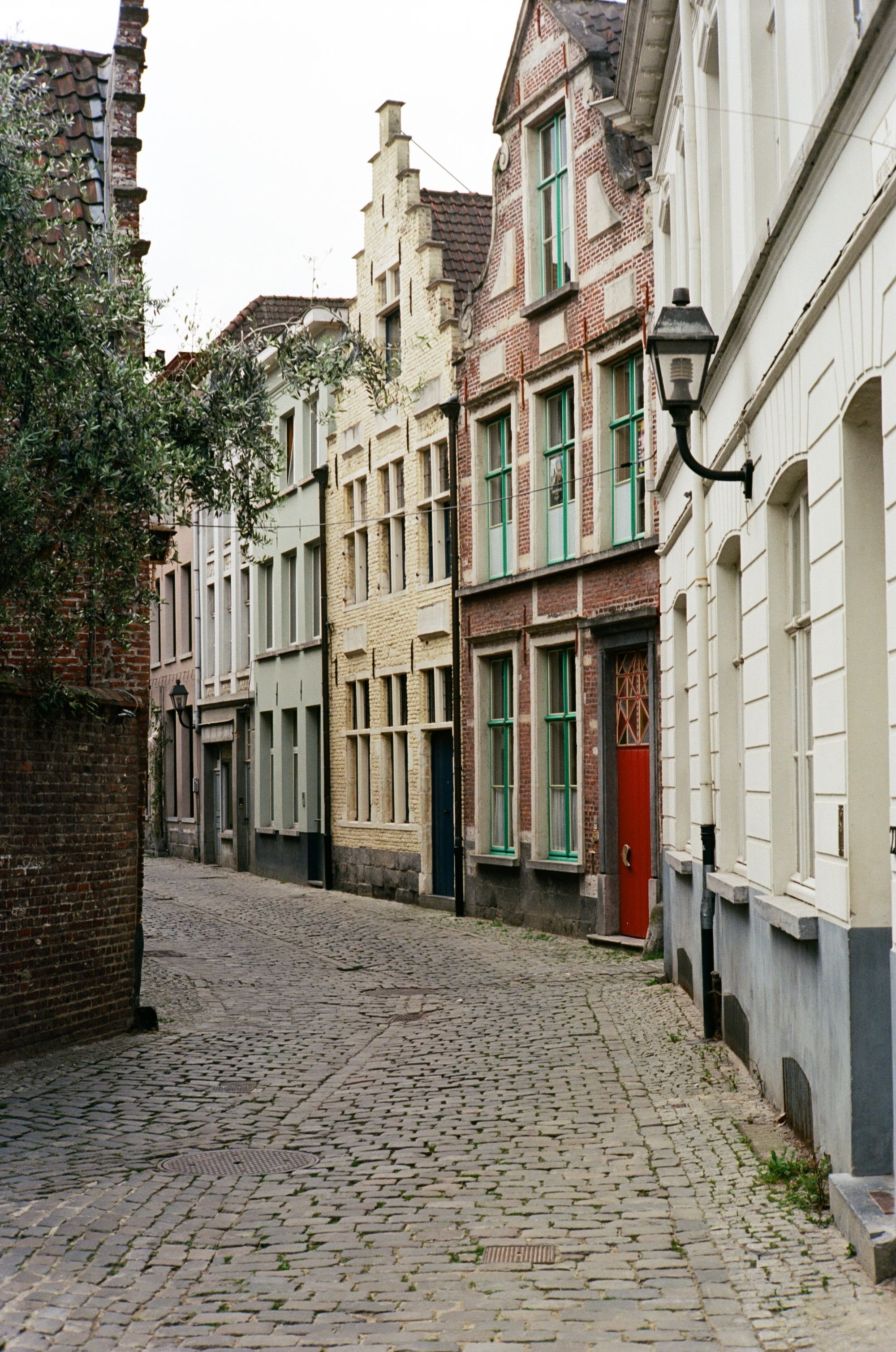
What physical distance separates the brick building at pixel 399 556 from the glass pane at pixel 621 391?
4.24m

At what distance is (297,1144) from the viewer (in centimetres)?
782

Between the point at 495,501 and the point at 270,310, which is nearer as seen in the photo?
the point at 495,501

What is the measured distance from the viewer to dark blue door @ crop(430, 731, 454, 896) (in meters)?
22.2

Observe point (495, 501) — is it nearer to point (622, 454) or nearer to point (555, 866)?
point (622, 454)

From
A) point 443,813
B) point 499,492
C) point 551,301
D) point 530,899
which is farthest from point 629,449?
point 443,813

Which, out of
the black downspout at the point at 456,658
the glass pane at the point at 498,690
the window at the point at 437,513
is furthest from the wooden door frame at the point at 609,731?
the window at the point at 437,513

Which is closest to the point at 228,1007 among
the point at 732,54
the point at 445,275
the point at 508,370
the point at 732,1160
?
the point at 732,1160

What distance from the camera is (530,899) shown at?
19.2m

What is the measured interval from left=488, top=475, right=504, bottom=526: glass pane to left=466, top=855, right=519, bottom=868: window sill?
14.2 feet

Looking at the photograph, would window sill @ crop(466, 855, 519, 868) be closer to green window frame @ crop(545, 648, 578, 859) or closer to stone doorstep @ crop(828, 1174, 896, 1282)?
green window frame @ crop(545, 648, 578, 859)

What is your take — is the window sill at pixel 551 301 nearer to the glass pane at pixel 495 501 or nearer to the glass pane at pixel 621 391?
the glass pane at pixel 621 391

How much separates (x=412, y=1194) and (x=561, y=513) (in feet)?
42.0

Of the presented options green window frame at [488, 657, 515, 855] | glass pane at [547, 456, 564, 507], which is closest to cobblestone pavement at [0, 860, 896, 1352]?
green window frame at [488, 657, 515, 855]

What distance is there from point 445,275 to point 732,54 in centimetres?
1381
